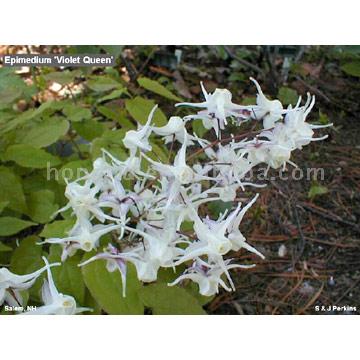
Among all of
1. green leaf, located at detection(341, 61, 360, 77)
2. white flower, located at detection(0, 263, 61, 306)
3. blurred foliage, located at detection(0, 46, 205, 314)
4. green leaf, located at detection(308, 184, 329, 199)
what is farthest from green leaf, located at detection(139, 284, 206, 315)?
green leaf, located at detection(341, 61, 360, 77)

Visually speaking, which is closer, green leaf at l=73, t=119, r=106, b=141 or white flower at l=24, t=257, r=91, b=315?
white flower at l=24, t=257, r=91, b=315

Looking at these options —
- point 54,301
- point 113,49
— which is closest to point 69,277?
point 54,301

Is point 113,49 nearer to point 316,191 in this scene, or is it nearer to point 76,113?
point 76,113

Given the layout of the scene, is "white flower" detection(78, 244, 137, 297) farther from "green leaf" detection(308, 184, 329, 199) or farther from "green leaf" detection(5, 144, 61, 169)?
"green leaf" detection(308, 184, 329, 199)

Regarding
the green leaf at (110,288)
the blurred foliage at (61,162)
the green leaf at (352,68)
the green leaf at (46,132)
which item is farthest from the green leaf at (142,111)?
the green leaf at (352,68)

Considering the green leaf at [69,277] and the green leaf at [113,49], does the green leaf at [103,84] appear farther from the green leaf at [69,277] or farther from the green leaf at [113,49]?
the green leaf at [69,277]

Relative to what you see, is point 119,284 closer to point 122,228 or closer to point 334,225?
point 122,228

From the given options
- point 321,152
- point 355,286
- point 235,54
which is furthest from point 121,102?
point 355,286
